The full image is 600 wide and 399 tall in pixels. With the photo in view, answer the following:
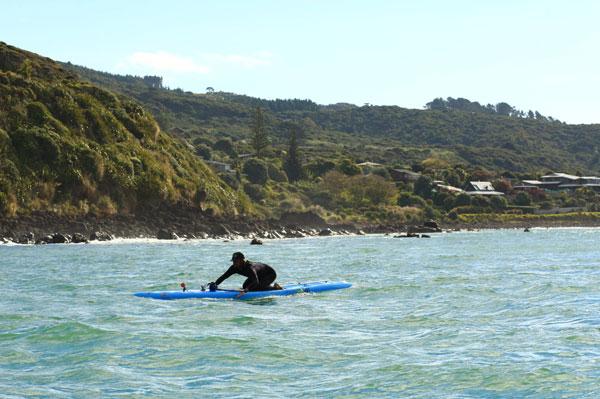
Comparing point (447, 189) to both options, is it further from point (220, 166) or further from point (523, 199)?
point (220, 166)

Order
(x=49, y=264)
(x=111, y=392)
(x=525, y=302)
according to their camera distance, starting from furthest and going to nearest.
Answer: (x=49, y=264)
(x=525, y=302)
(x=111, y=392)

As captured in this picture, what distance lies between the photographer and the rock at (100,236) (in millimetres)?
64750

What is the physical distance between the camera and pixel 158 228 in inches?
2886

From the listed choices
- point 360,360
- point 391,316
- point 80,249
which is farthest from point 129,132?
point 360,360

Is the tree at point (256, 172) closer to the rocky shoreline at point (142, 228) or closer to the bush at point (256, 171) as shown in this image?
the bush at point (256, 171)

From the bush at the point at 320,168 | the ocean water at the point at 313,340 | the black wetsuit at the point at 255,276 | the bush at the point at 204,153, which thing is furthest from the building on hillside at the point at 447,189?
the black wetsuit at the point at 255,276

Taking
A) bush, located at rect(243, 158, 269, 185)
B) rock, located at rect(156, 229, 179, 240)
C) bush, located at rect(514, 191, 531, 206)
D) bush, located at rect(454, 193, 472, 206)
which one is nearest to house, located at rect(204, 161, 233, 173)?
bush, located at rect(243, 158, 269, 185)

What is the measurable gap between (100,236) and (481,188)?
8792 cm

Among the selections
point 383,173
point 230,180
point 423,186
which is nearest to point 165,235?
point 230,180

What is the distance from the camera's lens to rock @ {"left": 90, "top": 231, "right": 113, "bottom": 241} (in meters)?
64.8

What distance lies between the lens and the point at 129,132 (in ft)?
287

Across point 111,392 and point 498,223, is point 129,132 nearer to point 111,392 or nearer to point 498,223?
point 498,223

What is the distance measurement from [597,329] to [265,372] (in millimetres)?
7837

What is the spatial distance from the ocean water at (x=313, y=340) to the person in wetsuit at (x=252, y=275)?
74 cm
